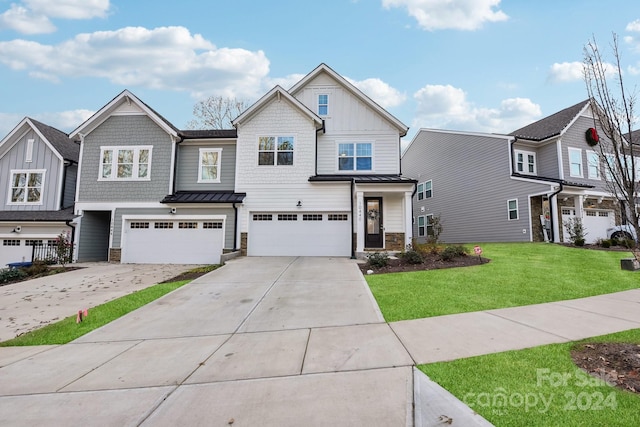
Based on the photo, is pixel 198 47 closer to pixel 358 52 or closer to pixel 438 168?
pixel 358 52

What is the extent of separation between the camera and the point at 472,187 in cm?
1986

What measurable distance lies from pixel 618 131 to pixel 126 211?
→ 17341 millimetres

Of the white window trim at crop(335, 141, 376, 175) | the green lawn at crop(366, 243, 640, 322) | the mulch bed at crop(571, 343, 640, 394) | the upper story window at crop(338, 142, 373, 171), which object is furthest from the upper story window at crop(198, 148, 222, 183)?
the mulch bed at crop(571, 343, 640, 394)

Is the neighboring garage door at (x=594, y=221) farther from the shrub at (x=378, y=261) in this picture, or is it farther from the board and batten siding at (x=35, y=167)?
the board and batten siding at (x=35, y=167)

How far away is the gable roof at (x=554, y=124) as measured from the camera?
1794cm

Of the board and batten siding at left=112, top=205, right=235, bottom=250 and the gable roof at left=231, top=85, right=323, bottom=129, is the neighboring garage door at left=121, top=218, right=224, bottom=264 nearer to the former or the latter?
the board and batten siding at left=112, top=205, right=235, bottom=250

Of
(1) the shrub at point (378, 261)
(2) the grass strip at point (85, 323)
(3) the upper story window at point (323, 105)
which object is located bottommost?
(2) the grass strip at point (85, 323)

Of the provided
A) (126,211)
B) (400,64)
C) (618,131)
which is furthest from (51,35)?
(618,131)

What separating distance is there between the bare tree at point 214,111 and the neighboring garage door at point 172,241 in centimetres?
1414

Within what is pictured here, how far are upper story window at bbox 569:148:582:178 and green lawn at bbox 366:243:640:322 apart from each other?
911 centimetres

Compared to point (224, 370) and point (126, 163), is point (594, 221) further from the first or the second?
point (126, 163)

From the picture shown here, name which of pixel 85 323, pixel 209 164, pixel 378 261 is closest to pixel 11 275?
pixel 85 323

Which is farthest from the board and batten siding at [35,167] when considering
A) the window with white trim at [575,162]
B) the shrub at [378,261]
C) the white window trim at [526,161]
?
the window with white trim at [575,162]

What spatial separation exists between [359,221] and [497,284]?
6768 mm
